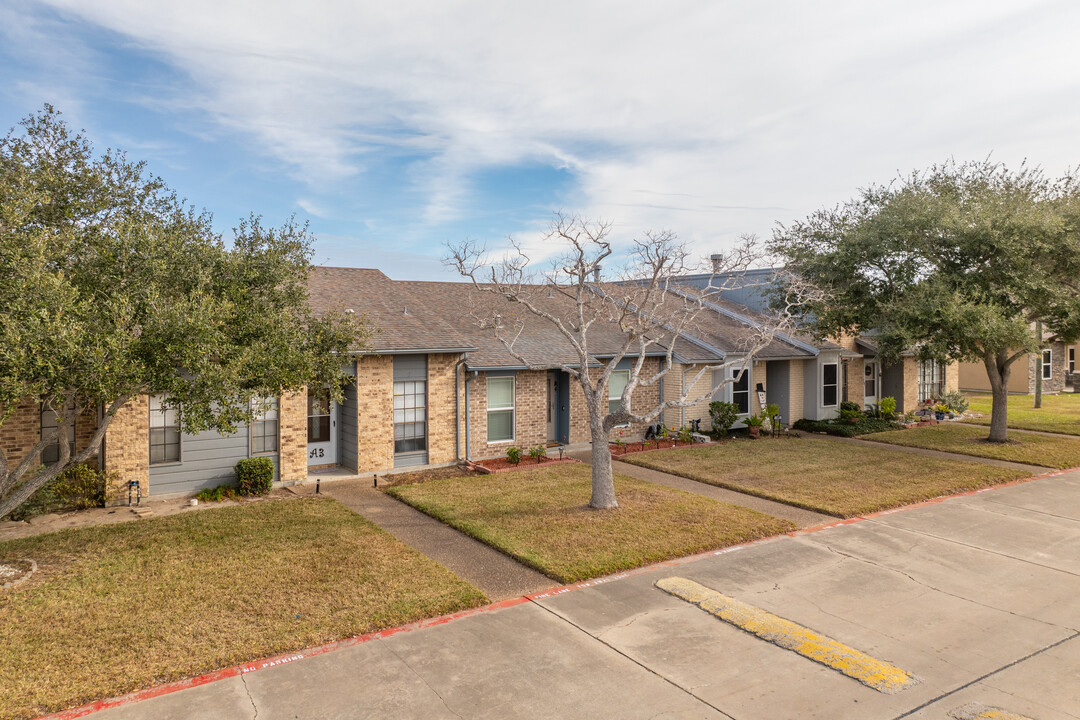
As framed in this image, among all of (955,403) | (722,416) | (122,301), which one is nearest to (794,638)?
(122,301)

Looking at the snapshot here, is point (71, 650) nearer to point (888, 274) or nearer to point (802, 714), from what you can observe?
point (802, 714)

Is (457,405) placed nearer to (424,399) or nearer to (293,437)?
(424,399)

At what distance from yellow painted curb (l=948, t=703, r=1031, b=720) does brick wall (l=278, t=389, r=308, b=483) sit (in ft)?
40.6

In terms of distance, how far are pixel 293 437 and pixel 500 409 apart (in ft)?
18.2

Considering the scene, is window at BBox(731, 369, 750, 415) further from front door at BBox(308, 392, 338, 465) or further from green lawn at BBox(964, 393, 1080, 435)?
front door at BBox(308, 392, 338, 465)

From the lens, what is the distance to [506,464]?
17.0 metres

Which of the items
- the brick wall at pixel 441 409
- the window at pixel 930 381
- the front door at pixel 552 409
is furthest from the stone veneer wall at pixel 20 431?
the window at pixel 930 381

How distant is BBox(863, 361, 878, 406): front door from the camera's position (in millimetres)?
26109

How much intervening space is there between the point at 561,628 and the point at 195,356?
18.0ft

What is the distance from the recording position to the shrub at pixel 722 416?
835 inches

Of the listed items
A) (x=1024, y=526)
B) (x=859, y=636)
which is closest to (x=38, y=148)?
(x=859, y=636)

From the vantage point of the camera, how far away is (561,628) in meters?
7.54

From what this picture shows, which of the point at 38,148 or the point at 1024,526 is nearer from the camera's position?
the point at 38,148

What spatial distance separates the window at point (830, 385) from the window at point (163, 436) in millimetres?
21238
